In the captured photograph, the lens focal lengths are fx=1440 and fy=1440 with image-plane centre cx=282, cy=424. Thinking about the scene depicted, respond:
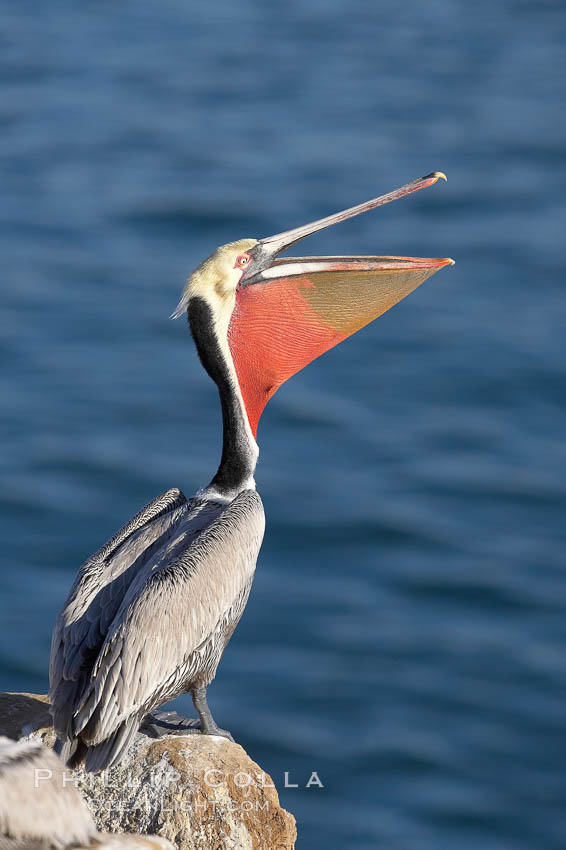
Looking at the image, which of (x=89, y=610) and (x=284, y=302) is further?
(x=284, y=302)

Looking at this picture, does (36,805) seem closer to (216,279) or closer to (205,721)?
(205,721)

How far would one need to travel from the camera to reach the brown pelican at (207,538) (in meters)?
6.16

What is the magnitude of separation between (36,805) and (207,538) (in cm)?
242

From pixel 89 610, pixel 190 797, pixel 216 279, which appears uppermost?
pixel 216 279

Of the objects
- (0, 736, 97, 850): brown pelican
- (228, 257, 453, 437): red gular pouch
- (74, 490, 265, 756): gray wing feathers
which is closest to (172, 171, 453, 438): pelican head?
(228, 257, 453, 437): red gular pouch

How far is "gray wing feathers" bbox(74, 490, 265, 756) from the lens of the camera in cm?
608

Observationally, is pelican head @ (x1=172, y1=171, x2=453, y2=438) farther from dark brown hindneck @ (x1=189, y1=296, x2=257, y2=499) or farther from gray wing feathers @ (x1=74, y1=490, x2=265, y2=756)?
gray wing feathers @ (x1=74, y1=490, x2=265, y2=756)

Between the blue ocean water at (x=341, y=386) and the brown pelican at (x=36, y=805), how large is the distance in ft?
16.8

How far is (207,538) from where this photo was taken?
6.62m

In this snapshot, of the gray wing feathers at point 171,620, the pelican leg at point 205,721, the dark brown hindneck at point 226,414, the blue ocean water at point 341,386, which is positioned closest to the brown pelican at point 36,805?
the gray wing feathers at point 171,620

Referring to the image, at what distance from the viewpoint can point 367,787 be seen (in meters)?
9.52

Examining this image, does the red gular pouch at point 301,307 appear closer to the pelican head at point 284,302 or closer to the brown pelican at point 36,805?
the pelican head at point 284,302

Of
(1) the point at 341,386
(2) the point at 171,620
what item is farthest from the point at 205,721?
(1) the point at 341,386

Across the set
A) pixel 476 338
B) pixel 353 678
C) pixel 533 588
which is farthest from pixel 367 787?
pixel 476 338
